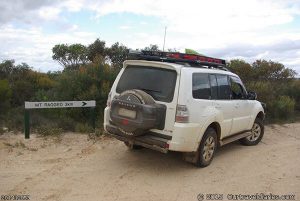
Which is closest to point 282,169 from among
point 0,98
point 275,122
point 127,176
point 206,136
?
point 206,136

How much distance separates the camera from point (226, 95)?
7.79 metres

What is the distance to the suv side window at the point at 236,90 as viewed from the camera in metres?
8.16

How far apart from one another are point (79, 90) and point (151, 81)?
15.5 ft

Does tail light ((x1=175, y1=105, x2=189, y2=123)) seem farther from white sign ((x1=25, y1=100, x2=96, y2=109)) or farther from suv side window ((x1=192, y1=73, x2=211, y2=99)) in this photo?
white sign ((x1=25, y1=100, x2=96, y2=109))

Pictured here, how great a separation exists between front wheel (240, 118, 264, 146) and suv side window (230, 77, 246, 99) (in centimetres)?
125

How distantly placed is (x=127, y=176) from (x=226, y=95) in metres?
2.79

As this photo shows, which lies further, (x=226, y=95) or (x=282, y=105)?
(x=282, y=105)

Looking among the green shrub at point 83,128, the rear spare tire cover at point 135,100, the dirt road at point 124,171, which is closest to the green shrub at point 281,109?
the dirt road at point 124,171

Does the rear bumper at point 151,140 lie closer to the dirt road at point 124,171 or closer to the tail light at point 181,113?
the tail light at point 181,113

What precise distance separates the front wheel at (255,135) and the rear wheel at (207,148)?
234 centimetres

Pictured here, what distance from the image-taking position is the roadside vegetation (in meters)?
9.81

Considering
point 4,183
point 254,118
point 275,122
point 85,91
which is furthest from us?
point 275,122

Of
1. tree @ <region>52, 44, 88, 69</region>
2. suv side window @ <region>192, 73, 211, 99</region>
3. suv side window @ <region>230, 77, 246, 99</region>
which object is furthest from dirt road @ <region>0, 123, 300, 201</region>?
tree @ <region>52, 44, 88, 69</region>

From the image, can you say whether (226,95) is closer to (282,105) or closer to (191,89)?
(191,89)
